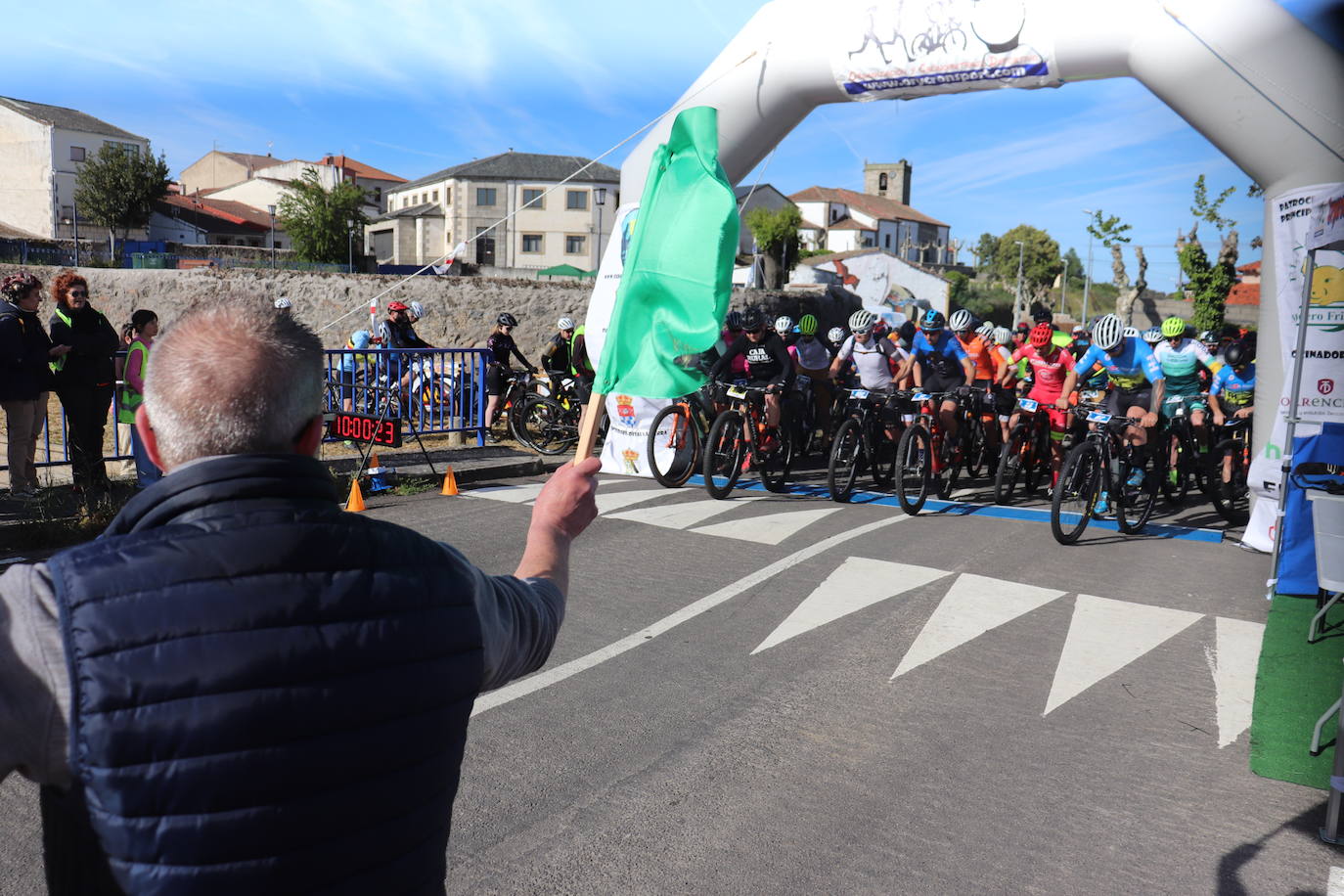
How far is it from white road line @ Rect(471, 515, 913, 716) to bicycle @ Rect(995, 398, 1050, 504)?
8.81 ft

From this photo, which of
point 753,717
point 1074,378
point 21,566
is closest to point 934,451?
point 1074,378

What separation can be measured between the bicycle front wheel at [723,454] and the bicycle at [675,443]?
49 centimetres

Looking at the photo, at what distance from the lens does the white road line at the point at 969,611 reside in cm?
618

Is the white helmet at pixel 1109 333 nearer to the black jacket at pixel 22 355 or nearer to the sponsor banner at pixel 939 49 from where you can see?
the sponsor banner at pixel 939 49

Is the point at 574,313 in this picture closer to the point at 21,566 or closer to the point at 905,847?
the point at 905,847

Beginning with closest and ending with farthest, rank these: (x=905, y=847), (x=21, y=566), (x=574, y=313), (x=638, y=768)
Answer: (x=21, y=566) → (x=905, y=847) → (x=638, y=768) → (x=574, y=313)

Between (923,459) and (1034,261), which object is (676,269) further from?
(1034,261)

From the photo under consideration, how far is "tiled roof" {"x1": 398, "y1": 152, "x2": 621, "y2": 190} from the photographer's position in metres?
77.5

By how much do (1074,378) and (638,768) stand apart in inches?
305

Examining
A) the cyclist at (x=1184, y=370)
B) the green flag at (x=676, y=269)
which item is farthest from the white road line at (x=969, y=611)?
the cyclist at (x=1184, y=370)

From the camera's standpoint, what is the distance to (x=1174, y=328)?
11.3 metres

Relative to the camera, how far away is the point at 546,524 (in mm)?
2109

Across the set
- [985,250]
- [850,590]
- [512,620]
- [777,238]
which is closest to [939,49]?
[850,590]

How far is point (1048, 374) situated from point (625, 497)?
4.80 meters
